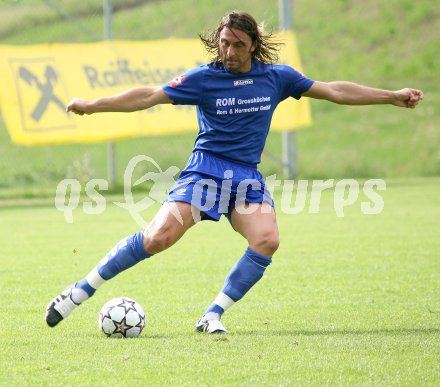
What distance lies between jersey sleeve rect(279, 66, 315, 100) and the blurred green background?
11185 millimetres

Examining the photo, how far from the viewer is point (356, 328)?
6.60 meters

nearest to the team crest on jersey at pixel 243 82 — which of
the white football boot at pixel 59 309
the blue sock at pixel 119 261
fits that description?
the blue sock at pixel 119 261

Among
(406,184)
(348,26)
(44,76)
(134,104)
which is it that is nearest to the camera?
(134,104)

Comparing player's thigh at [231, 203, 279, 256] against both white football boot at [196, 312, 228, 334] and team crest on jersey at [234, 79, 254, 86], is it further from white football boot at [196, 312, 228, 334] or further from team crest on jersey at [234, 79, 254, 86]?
team crest on jersey at [234, 79, 254, 86]

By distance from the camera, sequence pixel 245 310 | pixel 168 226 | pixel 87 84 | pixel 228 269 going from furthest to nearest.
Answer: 1. pixel 87 84
2. pixel 228 269
3. pixel 245 310
4. pixel 168 226

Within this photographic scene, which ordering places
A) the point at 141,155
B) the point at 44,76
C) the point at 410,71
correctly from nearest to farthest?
the point at 44,76
the point at 141,155
the point at 410,71

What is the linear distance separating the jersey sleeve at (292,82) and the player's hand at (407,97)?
1.90 feet

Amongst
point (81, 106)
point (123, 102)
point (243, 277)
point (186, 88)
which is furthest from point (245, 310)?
point (81, 106)

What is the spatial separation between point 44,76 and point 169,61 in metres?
2.53

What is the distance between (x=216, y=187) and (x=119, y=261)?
782mm

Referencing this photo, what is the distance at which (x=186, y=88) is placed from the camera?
668cm

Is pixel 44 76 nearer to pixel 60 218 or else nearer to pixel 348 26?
pixel 60 218

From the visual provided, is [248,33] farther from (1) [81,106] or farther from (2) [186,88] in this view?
(1) [81,106]

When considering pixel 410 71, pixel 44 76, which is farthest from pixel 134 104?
pixel 410 71
